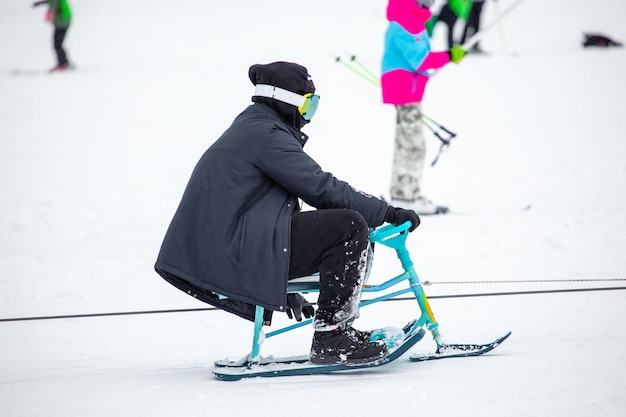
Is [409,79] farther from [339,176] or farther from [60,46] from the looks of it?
[60,46]

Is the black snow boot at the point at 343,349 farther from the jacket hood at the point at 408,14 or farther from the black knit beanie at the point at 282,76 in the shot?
the jacket hood at the point at 408,14

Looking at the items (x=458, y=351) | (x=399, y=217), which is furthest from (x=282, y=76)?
(x=458, y=351)

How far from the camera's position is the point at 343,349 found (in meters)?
3.76

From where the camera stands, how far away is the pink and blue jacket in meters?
7.02

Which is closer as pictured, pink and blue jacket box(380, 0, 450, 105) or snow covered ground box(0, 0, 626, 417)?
snow covered ground box(0, 0, 626, 417)

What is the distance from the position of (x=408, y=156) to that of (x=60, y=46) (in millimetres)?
9972

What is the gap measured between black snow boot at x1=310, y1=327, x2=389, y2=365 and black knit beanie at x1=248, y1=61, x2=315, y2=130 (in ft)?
2.92

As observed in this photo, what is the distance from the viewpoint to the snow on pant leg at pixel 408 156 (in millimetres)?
7512

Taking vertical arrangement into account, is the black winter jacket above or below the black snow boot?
above

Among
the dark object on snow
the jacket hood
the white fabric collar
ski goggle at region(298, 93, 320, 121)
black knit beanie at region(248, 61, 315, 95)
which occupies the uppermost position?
the jacket hood

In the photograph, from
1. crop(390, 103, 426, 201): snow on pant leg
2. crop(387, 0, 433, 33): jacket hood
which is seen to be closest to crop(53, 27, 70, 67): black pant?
crop(390, 103, 426, 201): snow on pant leg

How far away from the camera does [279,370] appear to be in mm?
3824

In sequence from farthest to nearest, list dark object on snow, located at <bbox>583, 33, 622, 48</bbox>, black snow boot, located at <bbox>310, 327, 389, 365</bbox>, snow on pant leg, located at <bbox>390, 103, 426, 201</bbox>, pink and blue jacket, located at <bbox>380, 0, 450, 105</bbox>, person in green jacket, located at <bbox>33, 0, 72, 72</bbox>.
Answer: dark object on snow, located at <bbox>583, 33, 622, 48</bbox> → person in green jacket, located at <bbox>33, 0, 72, 72</bbox> → snow on pant leg, located at <bbox>390, 103, 426, 201</bbox> → pink and blue jacket, located at <bbox>380, 0, 450, 105</bbox> → black snow boot, located at <bbox>310, 327, 389, 365</bbox>

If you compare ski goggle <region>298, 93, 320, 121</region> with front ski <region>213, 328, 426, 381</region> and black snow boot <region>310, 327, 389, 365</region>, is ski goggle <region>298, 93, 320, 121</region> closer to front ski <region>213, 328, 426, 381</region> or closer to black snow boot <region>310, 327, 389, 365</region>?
black snow boot <region>310, 327, 389, 365</region>
